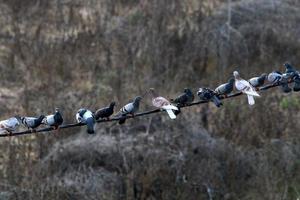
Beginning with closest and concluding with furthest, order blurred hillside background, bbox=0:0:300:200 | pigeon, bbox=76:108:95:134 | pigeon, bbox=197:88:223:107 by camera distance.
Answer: pigeon, bbox=76:108:95:134
pigeon, bbox=197:88:223:107
blurred hillside background, bbox=0:0:300:200

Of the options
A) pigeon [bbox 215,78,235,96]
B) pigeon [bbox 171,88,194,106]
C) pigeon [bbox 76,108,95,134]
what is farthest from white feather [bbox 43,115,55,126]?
pigeon [bbox 215,78,235,96]

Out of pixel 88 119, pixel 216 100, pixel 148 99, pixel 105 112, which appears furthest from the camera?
pixel 148 99

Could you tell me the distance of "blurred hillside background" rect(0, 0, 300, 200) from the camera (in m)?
5.73

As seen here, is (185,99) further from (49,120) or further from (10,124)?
(10,124)

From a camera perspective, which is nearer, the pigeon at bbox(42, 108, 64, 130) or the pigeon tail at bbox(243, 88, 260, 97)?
the pigeon at bbox(42, 108, 64, 130)

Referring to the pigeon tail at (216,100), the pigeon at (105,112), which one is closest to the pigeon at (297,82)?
the pigeon tail at (216,100)

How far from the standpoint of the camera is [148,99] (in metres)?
6.81

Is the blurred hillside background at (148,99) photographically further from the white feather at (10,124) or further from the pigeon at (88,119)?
the pigeon at (88,119)

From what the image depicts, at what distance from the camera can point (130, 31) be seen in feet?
28.3

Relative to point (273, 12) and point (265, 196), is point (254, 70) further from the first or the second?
point (265, 196)

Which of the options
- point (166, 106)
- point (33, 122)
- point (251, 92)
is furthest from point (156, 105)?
point (33, 122)

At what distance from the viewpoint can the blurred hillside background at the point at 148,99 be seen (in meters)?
5.73

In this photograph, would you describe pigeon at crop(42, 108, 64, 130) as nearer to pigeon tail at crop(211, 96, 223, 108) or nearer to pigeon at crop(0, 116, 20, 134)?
pigeon at crop(0, 116, 20, 134)

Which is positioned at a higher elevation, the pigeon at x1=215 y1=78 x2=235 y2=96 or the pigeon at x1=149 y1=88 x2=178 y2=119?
the pigeon at x1=215 y1=78 x2=235 y2=96
